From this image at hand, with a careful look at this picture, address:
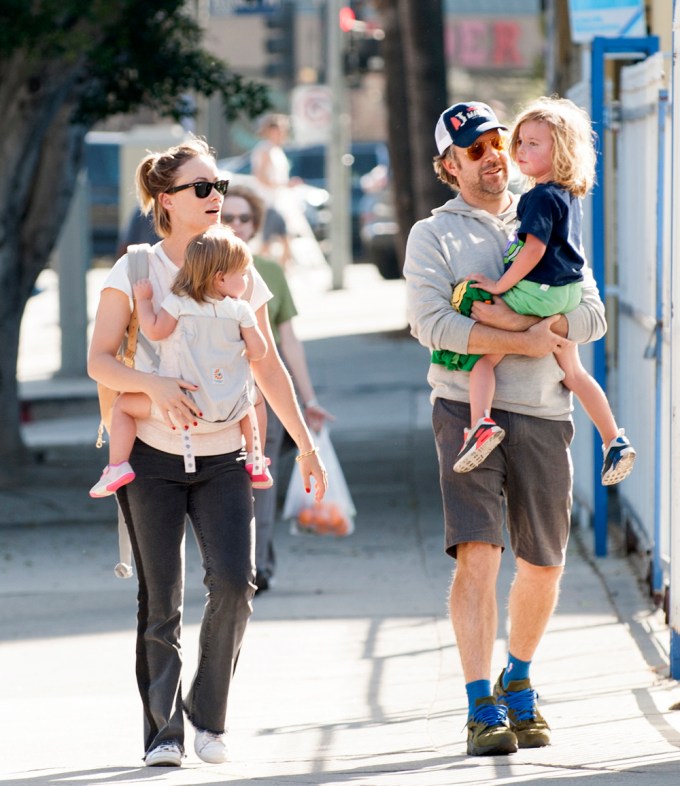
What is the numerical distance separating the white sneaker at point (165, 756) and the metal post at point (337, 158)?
64.7 feet

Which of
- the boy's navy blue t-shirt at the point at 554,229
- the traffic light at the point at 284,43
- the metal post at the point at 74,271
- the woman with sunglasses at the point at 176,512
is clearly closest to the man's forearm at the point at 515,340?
the boy's navy blue t-shirt at the point at 554,229

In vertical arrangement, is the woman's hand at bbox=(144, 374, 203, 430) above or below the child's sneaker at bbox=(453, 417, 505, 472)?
above

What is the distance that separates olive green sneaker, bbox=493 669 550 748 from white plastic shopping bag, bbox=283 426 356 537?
2706 millimetres

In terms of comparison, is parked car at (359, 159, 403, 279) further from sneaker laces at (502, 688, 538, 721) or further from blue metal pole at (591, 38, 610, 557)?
sneaker laces at (502, 688, 538, 721)

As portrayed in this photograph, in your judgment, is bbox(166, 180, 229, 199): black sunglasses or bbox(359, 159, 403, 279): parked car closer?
bbox(166, 180, 229, 199): black sunglasses

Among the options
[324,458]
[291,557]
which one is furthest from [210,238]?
[291,557]

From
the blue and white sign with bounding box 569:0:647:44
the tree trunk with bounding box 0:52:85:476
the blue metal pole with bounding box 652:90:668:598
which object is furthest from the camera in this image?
the tree trunk with bounding box 0:52:85:476

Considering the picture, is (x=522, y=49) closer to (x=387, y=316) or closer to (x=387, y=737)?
(x=387, y=316)

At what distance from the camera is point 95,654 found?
669 cm

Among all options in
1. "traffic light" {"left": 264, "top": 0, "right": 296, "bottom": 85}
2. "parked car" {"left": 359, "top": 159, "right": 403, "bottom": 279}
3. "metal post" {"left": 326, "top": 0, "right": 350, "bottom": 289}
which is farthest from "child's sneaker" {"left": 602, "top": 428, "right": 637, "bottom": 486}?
"traffic light" {"left": 264, "top": 0, "right": 296, "bottom": 85}

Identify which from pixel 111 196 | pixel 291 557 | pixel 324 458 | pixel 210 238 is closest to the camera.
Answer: pixel 210 238

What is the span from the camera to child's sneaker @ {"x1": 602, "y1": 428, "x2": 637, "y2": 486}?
512cm

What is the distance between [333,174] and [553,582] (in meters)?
20.1

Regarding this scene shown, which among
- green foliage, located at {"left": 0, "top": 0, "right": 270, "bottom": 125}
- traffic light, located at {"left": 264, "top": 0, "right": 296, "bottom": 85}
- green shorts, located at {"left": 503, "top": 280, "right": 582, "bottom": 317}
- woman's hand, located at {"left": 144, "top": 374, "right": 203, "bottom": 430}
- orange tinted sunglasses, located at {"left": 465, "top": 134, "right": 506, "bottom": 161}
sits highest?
traffic light, located at {"left": 264, "top": 0, "right": 296, "bottom": 85}
